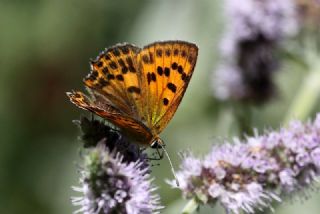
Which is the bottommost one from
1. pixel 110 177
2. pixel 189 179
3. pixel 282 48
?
pixel 110 177

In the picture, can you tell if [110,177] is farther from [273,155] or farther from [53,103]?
[53,103]

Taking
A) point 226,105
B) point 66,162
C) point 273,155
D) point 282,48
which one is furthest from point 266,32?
point 66,162

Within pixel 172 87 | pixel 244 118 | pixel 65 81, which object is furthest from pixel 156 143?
pixel 65 81

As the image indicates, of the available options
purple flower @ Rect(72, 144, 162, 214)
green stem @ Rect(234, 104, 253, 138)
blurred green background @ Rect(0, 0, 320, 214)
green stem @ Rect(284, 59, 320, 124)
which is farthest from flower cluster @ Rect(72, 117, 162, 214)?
blurred green background @ Rect(0, 0, 320, 214)

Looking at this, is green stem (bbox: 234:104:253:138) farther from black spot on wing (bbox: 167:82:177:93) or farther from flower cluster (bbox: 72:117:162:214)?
flower cluster (bbox: 72:117:162:214)

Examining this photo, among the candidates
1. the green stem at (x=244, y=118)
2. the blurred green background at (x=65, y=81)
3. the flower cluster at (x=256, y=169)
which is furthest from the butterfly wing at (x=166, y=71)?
the blurred green background at (x=65, y=81)

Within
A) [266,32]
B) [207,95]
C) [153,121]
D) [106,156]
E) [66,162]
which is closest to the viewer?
[106,156]

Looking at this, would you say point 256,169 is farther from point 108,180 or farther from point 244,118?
point 244,118

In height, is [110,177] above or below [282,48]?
below

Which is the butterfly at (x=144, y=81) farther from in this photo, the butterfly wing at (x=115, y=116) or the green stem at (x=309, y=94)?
the green stem at (x=309, y=94)
